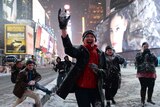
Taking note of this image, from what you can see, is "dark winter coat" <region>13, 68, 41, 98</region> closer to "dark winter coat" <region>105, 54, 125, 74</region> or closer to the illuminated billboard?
"dark winter coat" <region>105, 54, 125, 74</region>

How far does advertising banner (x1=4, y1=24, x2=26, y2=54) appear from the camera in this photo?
262 feet

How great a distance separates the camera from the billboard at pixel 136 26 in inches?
2933

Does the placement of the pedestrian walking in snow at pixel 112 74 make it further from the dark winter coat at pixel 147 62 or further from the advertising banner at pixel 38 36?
the advertising banner at pixel 38 36

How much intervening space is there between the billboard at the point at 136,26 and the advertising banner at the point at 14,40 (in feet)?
80.1

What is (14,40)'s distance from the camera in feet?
267

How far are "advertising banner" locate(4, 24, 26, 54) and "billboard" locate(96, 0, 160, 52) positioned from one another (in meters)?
24.4

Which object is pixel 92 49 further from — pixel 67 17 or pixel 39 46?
pixel 39 46

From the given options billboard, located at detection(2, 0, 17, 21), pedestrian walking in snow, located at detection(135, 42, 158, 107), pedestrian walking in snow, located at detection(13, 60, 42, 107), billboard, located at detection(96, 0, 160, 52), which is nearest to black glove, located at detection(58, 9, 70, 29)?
pedestrian walking in snow, located at detection(13, 60, 42, 107)

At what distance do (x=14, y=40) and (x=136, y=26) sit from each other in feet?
92.6

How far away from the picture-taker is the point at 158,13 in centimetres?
7400

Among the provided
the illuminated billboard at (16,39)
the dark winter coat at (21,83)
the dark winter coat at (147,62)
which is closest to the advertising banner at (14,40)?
the illuminated billboard at (16,39)

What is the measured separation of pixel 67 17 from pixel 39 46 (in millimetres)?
114159

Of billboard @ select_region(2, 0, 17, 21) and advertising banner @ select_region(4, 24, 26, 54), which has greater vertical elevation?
billboard @ select_region(2, 0, 17, 21)

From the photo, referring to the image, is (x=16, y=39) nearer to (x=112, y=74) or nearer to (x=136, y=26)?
(x=136, y=26)
